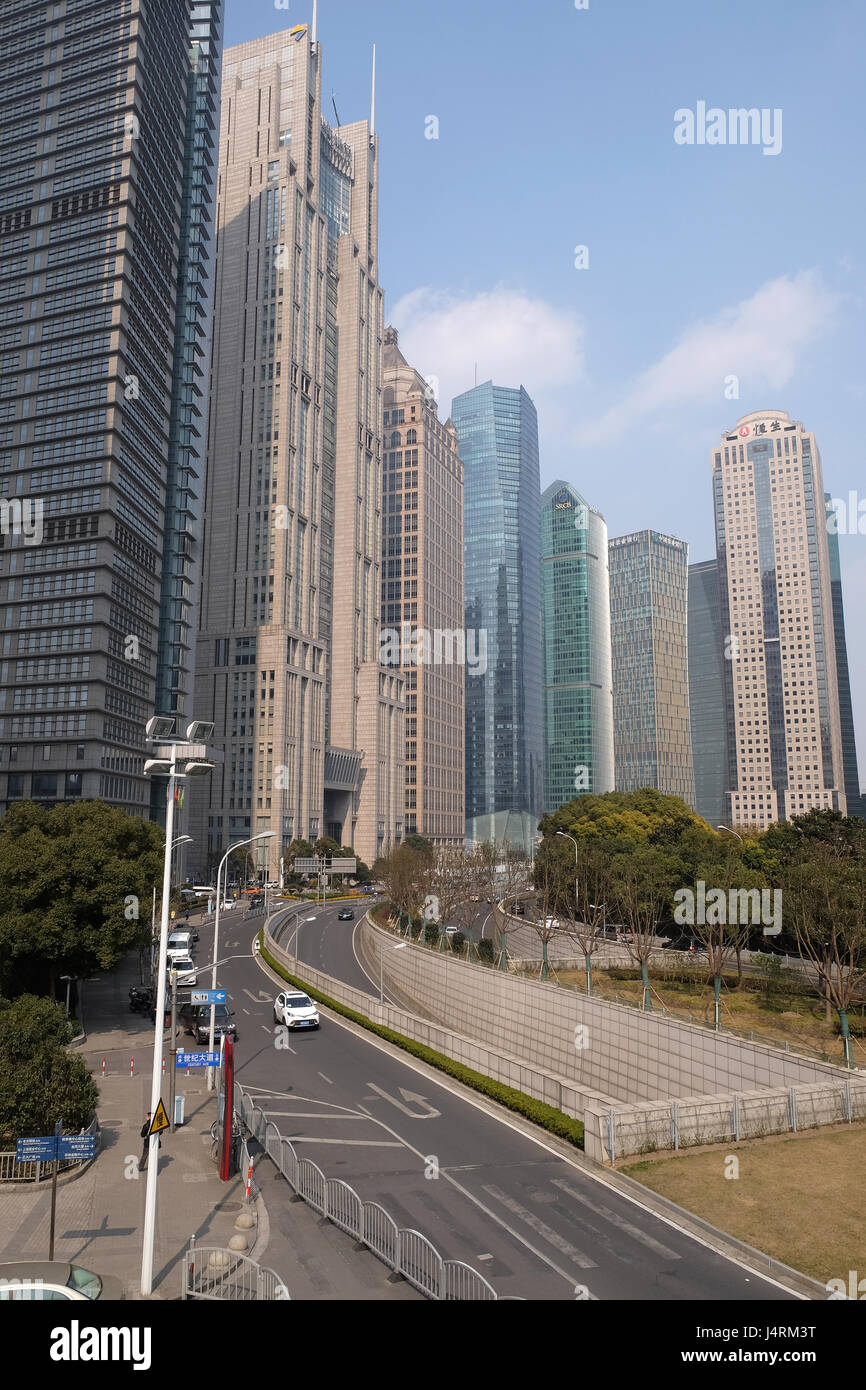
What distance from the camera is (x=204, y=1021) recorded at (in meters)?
39.5

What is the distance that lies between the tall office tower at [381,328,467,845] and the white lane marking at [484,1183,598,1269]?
14827 cm

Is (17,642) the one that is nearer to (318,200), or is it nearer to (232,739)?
(232,739)

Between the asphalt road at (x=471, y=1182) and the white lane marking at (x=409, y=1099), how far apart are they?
0.06 meters

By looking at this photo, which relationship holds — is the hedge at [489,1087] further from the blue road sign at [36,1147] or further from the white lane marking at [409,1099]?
the blue road sign at [36,1147]

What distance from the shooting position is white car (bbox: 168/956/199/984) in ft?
143

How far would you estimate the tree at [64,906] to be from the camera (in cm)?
3541

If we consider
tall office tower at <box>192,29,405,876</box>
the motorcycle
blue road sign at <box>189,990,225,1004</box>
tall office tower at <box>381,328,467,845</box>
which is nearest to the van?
the motorcycle

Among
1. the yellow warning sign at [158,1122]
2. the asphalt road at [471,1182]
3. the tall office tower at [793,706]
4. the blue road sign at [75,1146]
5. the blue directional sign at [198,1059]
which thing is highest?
the tall office tower at [793,706]

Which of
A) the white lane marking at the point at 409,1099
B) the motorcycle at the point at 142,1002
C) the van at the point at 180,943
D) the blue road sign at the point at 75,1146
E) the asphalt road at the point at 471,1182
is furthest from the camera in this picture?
the van at the point at 180,943

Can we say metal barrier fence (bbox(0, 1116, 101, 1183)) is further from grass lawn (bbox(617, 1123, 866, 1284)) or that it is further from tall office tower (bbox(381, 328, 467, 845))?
tall office tower (bbox(381, 328, 467, 845))

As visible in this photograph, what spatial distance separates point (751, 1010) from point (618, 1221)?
2110cm

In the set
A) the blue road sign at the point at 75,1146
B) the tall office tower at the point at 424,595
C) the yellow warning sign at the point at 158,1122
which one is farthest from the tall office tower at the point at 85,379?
the tall office tower at the point at 424,595

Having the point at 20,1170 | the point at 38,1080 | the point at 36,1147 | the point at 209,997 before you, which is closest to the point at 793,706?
the point at 209,997
